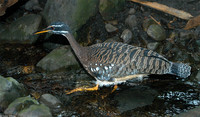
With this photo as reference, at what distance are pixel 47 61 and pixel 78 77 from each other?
0.89 m

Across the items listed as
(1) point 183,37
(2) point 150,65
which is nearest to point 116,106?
(2) point 150,65

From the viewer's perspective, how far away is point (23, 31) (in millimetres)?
7543

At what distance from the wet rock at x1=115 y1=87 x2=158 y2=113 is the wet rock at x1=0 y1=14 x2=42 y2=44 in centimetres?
324

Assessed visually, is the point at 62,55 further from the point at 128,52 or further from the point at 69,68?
the point at 128,52

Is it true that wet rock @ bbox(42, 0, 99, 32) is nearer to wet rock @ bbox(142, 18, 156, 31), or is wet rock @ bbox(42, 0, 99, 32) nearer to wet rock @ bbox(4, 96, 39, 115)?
wet rock @ bbox(142, 18, 156, 31)

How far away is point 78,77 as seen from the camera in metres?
6.50

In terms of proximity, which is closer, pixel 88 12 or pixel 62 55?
pixel 62 55

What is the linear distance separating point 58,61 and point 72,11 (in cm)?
147

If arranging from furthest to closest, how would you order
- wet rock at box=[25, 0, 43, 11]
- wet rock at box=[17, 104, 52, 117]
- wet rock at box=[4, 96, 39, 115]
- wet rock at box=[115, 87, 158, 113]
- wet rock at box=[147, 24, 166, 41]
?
wet rock at box=[25, 0, 43, 11] < wet rock at box=[147, 24, 166, 41] < wet rock at box=[115, 87, 158, 113] < wet rock at box=[4, 96, 39, 115] < wet rock at box=[17, 104, 52, 117]

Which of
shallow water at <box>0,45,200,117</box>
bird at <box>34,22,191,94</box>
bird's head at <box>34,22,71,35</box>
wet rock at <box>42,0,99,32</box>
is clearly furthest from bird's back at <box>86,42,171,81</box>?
wet rock at <box>42,0,99,32</box>

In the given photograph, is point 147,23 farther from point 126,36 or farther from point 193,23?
point 193,23

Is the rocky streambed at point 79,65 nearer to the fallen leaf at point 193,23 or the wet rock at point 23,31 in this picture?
the wet rock at point 23,31

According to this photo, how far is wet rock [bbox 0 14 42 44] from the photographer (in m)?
7.50

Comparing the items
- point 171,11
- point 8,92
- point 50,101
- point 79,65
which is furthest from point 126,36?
point 8,92
